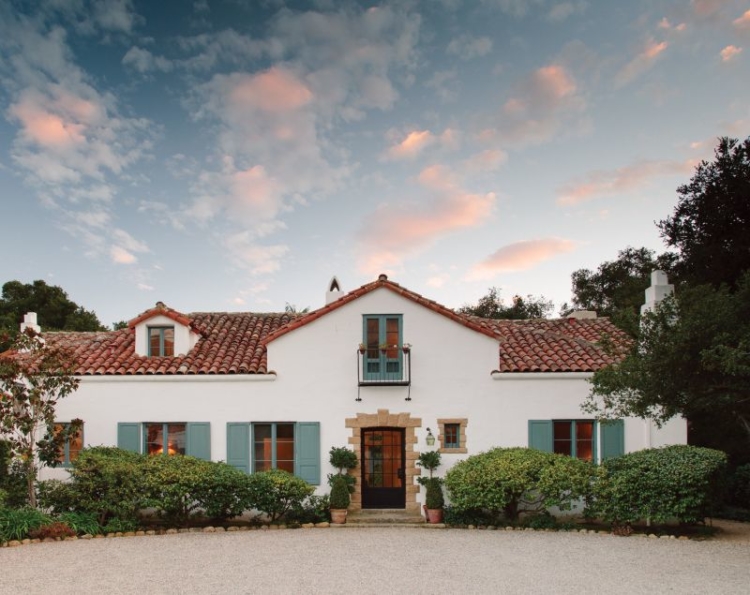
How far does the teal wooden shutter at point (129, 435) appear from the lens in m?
14.4

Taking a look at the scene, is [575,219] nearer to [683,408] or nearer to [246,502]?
[683,408]

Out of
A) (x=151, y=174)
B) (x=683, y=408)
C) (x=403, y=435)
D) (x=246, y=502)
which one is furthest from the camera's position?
(x=151, y=174)

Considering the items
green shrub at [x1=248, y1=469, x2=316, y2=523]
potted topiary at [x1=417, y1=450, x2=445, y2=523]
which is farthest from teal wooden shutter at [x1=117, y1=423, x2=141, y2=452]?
potted topiary at [x1=417, y1=450, x2=445, y2=523]

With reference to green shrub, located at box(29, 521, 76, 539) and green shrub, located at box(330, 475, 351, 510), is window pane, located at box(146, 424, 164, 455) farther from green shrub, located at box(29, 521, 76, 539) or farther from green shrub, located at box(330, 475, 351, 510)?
green shrub, located at box(330, 475, 351, 510)

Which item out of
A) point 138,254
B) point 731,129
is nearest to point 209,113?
point 138,254

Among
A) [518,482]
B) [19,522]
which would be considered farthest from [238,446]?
[518,482]

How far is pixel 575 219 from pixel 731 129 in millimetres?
→ 6475

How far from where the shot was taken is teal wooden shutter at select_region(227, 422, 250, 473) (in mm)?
14352

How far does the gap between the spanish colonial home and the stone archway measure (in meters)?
0.03

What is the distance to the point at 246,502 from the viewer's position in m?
12.8

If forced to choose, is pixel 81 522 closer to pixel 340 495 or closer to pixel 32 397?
pixel 32 397

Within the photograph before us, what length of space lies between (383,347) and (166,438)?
627 cm

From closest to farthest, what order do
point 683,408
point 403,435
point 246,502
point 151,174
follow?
point 683,408, point 246,502, point 403,435, point 151,174

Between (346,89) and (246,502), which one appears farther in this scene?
(346,89)
